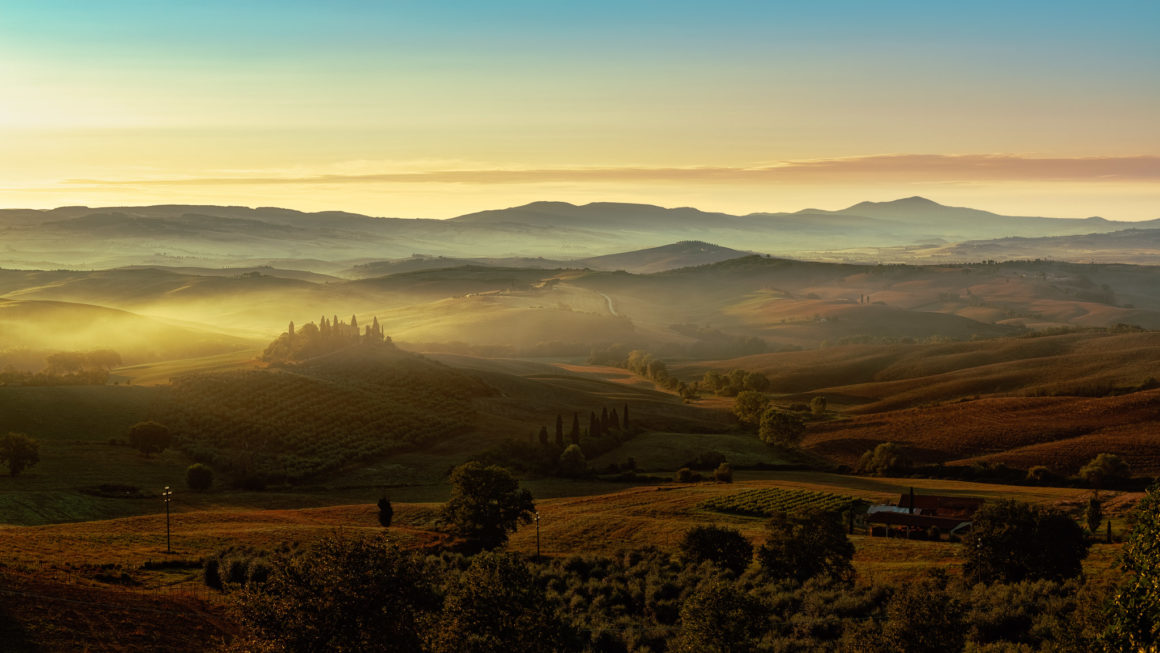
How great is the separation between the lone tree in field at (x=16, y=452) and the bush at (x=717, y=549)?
61.7 metres

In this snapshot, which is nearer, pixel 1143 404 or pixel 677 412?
pixel 1143 404

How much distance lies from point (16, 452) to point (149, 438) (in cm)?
1514

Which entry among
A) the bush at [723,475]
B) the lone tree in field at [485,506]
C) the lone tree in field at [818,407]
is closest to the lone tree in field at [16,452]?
the lone tree in field at [485,506]

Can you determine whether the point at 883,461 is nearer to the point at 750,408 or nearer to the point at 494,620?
the point at 750,408

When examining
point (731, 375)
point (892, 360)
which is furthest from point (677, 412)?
point (892, 360)

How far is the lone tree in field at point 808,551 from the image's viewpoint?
5056 centimetres

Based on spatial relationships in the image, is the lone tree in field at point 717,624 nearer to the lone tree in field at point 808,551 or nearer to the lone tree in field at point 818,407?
the lone tree in field at point 808,551

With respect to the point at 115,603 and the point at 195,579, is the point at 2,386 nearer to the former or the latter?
the point at 195,579

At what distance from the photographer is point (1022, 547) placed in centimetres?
4800

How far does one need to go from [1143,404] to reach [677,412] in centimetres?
6164

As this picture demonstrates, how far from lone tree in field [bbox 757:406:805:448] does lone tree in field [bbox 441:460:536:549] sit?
187 ft

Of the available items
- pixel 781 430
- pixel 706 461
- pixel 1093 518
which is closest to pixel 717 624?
pixel 1093 518

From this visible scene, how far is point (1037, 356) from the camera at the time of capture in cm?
17400

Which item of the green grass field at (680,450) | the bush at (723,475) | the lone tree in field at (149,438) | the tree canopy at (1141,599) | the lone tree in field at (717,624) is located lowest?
the green grass field at (680,450)
